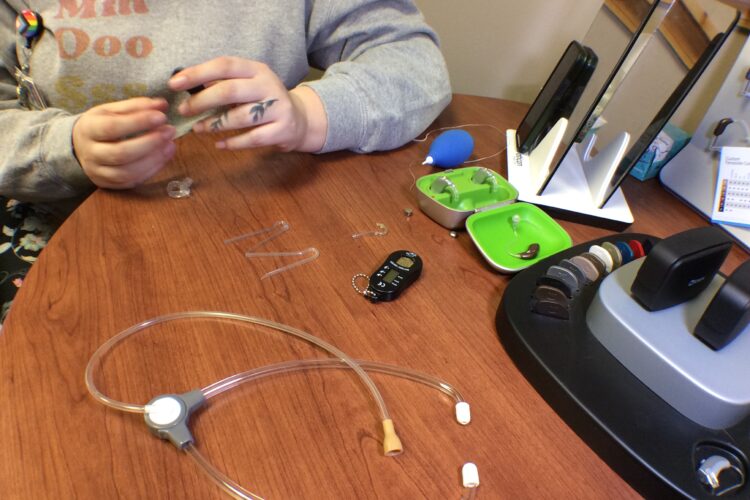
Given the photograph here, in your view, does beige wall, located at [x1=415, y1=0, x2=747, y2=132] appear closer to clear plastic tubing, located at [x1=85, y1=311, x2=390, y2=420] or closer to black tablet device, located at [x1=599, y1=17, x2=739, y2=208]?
black tablet device, located at [x1=599, y1=17, x2=739, y2=208]

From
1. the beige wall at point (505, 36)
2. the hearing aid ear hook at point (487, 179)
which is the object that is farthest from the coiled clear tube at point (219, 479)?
the beige wall at point (505, 36)

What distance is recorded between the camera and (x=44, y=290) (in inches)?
17.4

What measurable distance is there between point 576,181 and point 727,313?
35 centimetres

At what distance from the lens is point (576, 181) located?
0.71 metres

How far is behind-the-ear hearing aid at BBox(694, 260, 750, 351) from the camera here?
39cm

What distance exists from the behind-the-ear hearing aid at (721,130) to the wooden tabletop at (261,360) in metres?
0.52

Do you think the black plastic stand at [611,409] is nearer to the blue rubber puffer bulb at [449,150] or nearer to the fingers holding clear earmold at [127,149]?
the blue rubber puffer bulb at [449,150]

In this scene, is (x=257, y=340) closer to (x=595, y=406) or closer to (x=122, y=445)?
(x=122, y=445)

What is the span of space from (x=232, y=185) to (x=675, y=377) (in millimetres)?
547

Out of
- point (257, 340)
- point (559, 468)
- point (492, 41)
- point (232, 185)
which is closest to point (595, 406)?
point (559, 468)

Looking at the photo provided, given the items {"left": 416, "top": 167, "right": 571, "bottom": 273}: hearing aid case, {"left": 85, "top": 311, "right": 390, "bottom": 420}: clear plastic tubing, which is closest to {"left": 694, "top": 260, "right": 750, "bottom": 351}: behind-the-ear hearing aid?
{"left": 416, "top": 167, "right": 571, "bottom": 273}: hearing aid case

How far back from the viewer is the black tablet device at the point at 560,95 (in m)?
0.72

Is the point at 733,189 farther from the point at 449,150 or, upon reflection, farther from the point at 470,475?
the point at 470,475

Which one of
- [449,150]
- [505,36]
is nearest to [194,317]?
[449,150]
